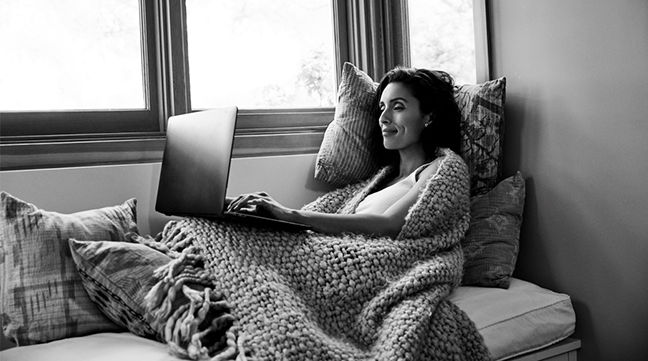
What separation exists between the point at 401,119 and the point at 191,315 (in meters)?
1.05

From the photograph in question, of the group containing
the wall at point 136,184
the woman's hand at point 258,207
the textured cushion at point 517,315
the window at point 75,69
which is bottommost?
the textured cushion at point 517,315

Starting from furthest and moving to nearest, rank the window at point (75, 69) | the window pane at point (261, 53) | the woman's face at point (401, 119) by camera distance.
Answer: the window pane at point (261, 53) → the woman's face at point (401, 119) → the window at point (75, 69)

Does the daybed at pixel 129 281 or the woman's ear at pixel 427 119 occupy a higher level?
the woman's ear at pixel 427 119

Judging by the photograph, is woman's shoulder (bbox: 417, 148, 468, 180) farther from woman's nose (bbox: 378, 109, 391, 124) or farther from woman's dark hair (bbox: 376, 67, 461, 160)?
woman's nose (bbox: 378, 109, 391, 124)

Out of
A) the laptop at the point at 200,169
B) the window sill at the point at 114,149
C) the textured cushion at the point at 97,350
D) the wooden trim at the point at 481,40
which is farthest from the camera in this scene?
the wooden trim at the point at 481,40

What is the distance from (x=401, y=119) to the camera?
2203 mm

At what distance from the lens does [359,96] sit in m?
2.37

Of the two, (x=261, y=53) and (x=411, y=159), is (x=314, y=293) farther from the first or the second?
(x=261, y=53)

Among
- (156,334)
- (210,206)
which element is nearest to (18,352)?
(156,334)

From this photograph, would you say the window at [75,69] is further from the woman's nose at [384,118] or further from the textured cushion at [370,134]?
the woman's nose at [384,118]

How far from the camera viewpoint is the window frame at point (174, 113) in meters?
2.06

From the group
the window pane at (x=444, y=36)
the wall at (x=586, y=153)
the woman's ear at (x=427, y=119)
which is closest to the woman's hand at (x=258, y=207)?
the woman's ear at (x=427, y=119)

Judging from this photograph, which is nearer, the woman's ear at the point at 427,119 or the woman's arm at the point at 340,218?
the woman's arm at the point at 340,218

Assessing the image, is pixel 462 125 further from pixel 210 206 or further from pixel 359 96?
pixel 210 206
